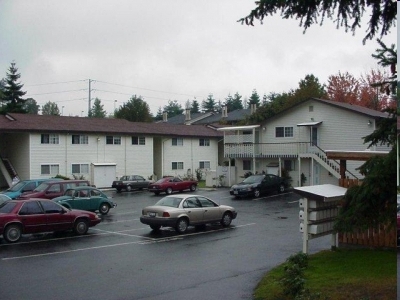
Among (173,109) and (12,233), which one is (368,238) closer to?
(12,233)

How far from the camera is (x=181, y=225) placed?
19.7 metres

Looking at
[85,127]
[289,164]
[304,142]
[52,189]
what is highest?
[85,127]

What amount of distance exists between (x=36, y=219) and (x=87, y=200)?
713cm

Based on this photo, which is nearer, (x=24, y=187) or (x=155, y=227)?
(x=155, y=227)

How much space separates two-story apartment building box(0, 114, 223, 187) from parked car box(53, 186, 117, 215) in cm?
1565

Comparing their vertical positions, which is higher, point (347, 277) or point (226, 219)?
point (347, 277)

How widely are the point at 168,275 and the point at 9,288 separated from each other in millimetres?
3433

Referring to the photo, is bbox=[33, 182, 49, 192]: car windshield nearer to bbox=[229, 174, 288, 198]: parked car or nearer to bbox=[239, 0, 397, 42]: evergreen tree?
bbox=[229, 174, 288, 198]: parked car

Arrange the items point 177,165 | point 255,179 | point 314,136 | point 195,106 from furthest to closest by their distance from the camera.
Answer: point 195,106 → point 177,165 → point 314,136 → point 255,179

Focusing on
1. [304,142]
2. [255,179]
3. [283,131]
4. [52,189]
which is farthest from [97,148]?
[304,142]

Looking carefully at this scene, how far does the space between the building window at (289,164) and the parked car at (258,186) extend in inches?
143

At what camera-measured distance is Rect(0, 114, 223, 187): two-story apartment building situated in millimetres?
40875

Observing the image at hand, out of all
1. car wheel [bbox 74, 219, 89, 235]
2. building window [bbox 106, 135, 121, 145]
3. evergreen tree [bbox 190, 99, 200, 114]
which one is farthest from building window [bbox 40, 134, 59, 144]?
evergreen tree [bbox 190, 99, 200, 114]

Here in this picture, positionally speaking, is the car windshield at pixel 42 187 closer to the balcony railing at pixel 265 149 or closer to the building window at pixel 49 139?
the building window at pixel 49 139
